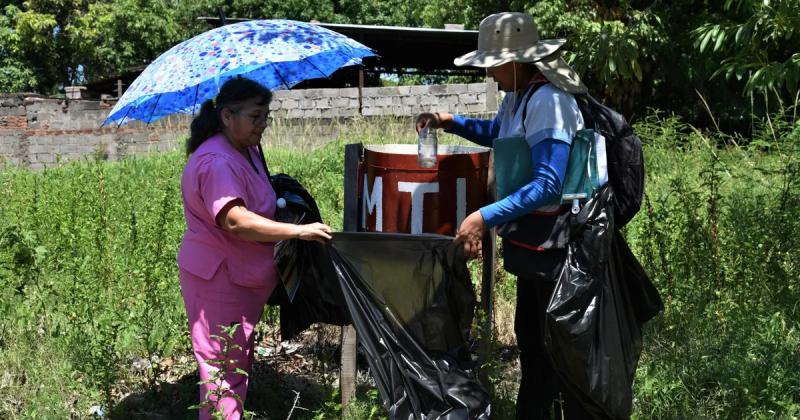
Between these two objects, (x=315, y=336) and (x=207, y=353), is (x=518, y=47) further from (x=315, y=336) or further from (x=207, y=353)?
(x=315, y=336)

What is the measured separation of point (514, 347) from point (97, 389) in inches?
91.2

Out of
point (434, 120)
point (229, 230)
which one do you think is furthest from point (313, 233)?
point (434, 120)

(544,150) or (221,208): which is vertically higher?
(544,150)

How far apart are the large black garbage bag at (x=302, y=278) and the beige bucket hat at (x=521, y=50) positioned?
0.89m

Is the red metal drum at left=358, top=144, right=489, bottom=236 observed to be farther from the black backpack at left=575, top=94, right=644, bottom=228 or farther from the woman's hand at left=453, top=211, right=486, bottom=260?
the black backpack at left=575, top=94, right=644, bottom=228

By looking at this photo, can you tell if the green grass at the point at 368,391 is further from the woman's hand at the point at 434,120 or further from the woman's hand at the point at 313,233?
the woman's hand at the point at 434,120

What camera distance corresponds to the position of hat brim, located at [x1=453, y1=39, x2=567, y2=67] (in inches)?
110

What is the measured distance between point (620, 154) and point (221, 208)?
147cm

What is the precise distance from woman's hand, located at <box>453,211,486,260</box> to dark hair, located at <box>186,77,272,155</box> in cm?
92

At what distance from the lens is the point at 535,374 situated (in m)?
3.24

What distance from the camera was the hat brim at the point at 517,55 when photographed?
→ 281 cm

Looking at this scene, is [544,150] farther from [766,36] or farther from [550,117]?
[766,36]

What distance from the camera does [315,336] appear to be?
482 centimetres

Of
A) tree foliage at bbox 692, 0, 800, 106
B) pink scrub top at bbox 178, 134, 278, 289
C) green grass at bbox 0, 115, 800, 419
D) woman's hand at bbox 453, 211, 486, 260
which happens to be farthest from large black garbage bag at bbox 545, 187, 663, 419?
tree foliage at bbox 692, 0, 800, 106
